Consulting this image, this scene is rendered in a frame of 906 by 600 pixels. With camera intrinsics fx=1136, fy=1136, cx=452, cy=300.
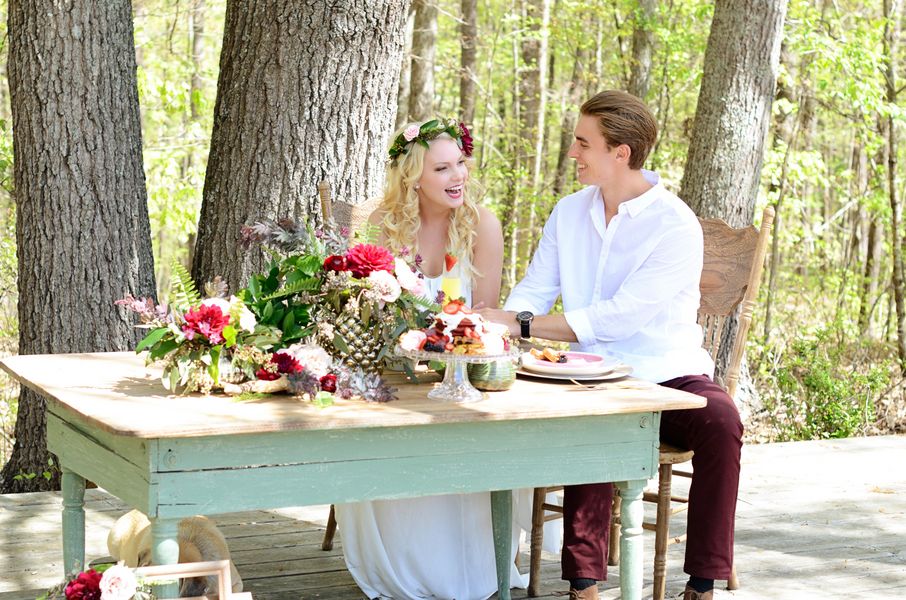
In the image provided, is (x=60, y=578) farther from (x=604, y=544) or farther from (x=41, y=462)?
(x=604, y=544)

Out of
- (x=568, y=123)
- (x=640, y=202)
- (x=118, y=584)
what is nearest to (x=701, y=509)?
(x=640, y=202)

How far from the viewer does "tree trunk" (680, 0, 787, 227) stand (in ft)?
19.3

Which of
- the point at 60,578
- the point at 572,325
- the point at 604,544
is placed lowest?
the point at 60,578

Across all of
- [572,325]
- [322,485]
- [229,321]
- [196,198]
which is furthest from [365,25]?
[196,198]

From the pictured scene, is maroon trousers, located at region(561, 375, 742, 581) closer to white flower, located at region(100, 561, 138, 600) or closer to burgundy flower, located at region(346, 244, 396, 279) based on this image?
burgundy flower, located at region(346, 244, 396, 279)

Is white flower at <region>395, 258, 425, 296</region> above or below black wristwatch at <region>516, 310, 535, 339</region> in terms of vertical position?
above

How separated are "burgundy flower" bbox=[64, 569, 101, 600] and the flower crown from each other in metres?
1.76

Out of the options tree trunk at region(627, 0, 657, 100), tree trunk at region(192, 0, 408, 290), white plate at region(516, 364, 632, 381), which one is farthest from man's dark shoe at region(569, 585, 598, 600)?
tree trunk at region(627, 0, 657, 100)

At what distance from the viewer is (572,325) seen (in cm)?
331

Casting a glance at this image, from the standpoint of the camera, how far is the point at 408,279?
104 inches

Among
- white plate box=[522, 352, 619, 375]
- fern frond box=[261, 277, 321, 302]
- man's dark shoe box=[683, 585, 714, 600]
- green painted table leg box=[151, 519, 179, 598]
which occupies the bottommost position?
man's dark shoe box=[683, 585, 714, 600]

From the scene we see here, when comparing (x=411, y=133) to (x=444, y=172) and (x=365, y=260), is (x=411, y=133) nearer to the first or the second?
(x=444, y=172)

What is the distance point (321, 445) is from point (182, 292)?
50 centimetres

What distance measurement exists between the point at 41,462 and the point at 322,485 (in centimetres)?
251
